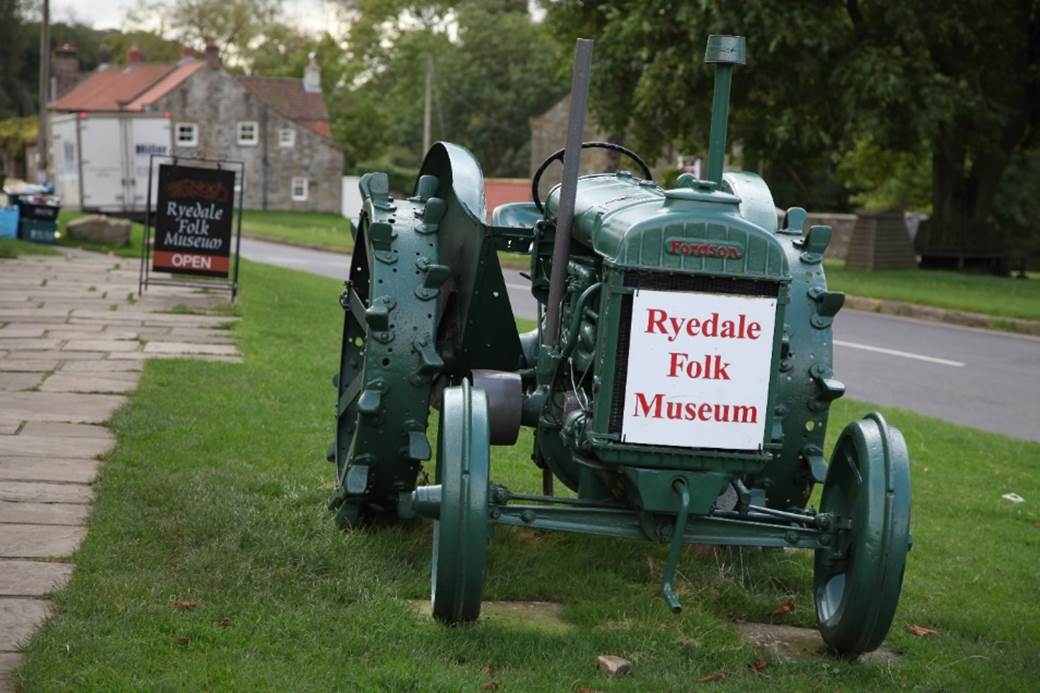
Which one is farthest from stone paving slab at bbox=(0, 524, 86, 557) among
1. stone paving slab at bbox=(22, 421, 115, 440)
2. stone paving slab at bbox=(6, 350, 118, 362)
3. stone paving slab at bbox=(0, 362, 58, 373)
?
stone paving slab at bbox=(6, 350, 118, 362)

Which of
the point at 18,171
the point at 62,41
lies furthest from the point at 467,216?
the point at 62,41

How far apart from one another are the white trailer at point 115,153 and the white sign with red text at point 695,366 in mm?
34915

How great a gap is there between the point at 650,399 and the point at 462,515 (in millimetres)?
704

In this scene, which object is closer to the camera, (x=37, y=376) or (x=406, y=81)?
(x=37, y=376)

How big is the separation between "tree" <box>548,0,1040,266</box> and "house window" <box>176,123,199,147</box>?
36042mm

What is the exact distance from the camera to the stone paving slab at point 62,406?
802 cm

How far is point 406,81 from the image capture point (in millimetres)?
70875

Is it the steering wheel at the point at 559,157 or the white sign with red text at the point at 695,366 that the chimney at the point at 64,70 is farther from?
the white sign with red text at the point at 695,366

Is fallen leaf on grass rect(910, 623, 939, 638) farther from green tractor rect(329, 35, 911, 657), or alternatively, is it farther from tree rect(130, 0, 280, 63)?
tree rect(130, 0, 280, 63)

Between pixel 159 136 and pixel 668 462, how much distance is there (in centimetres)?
3587

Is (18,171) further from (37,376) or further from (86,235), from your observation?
(37,376)

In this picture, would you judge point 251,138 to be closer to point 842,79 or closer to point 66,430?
point 842,79

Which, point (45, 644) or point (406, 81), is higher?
point (406, 81)

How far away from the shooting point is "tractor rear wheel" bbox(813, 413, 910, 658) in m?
4.37
